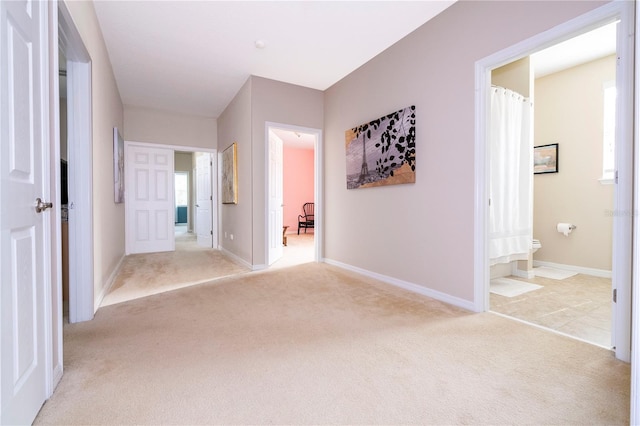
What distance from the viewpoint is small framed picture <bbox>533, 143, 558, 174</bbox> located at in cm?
412

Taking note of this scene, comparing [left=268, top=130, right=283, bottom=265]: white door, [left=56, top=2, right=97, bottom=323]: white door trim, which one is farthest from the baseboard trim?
[left=56, top=2, right=97, bottom=323]: white door trim

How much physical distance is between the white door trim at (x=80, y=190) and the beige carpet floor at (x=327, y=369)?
0.70 feet

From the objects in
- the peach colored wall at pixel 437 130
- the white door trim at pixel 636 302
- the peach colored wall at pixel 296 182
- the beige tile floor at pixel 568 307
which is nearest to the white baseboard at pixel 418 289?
the peach colored wall at pixel 437 130

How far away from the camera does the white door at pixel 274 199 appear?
4.57 meters

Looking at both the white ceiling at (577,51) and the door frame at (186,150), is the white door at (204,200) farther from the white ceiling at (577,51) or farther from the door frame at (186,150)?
the white ceiling at (577,51)

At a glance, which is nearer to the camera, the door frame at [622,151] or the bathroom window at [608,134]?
the door frame at [622,151]

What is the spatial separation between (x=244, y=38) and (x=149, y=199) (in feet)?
12.4

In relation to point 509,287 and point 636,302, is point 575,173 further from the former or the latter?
point 636,302

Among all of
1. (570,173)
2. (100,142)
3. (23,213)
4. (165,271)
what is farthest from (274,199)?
(570,173)

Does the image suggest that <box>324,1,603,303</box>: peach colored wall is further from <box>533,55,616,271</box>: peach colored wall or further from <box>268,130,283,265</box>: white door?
<box>533,55,616,271</box>: peach colored wall

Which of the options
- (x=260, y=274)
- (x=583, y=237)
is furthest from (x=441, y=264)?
(x=583, y=237)

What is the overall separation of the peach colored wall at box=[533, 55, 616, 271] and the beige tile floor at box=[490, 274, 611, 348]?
57 cm

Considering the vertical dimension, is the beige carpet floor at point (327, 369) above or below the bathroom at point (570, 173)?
below

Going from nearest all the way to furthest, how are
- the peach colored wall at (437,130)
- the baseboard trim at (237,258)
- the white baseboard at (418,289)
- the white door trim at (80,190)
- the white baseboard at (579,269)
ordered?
the white door trim at (80,190) → the peach colored wall at (437,130) → the white baseboard at (418,289) → the white baseboard at (579,269) → the baseboard trim at (237,258)
